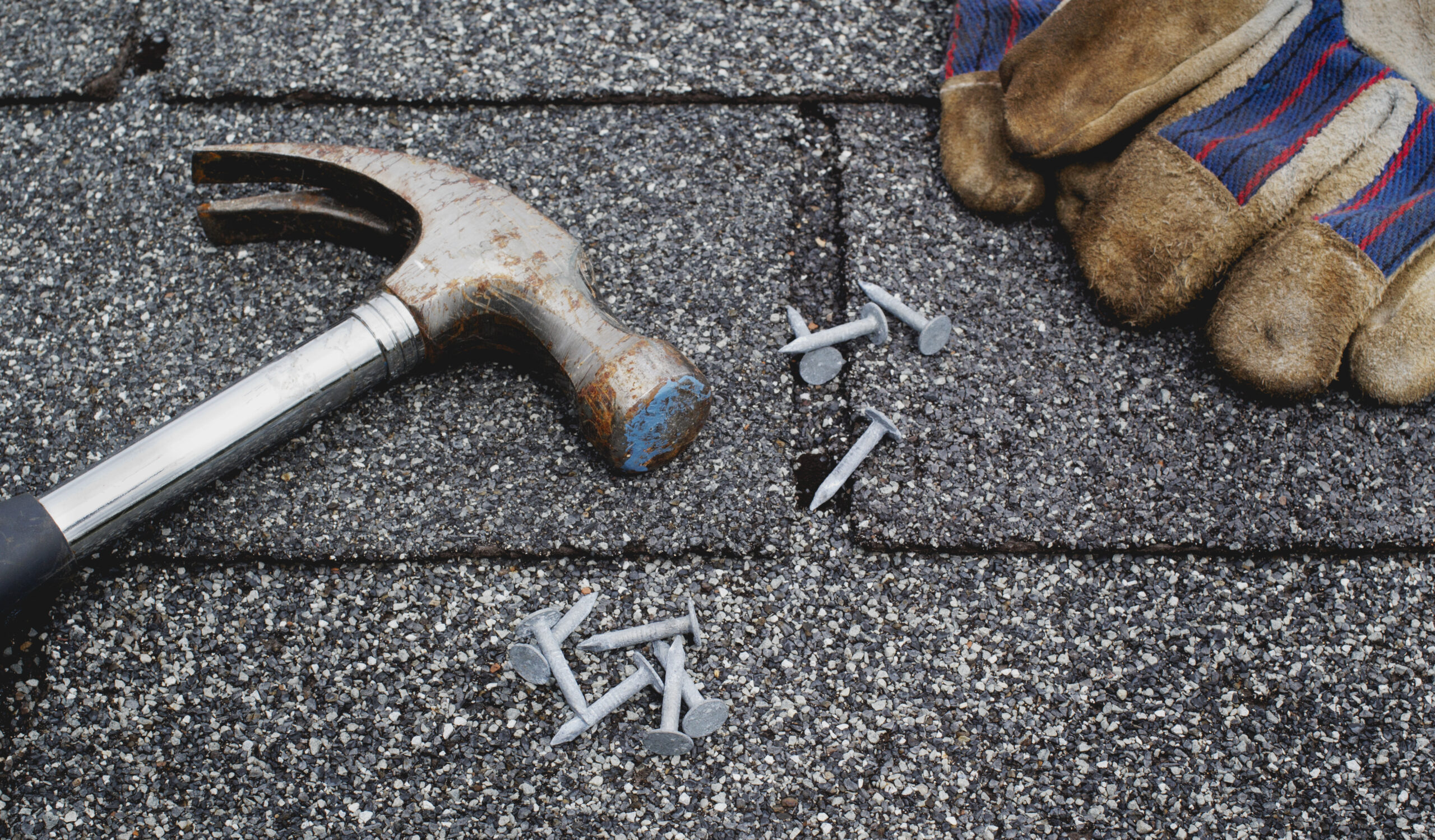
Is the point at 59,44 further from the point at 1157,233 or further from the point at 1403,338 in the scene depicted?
the point at 1403,338

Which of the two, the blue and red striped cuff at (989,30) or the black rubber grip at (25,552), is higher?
the blue and red striped cuff at (989,30)

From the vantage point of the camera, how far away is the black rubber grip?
4.76 feet

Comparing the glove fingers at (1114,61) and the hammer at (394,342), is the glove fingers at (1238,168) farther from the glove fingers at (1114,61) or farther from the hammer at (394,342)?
the hammer at (394,342)

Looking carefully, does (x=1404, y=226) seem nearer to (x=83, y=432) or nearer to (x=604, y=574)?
(x=604, y=574)

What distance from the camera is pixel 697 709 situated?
152 centimetres

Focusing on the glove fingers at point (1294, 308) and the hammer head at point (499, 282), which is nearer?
the hammer head at point (499, 282)

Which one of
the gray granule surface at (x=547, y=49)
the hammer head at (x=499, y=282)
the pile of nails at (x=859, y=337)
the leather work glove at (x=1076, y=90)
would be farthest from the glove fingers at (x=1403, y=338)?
the hammer head at (x=499, y=282)

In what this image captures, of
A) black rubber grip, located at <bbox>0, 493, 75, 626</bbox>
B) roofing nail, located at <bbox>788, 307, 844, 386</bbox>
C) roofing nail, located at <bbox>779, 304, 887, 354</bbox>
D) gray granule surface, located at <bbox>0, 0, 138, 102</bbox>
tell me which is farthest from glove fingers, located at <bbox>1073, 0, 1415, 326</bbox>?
gray granule surface, located at <bbox>0, 0, 138, 102</bbox>

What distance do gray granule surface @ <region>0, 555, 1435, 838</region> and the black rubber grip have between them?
0.74ft

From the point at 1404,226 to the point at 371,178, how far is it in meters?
2.04

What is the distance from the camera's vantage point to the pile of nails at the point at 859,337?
6.04ft

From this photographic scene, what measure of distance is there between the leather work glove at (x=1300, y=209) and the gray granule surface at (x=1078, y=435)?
3.7 inches

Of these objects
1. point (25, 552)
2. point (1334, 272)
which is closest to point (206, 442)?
point (25, 552)

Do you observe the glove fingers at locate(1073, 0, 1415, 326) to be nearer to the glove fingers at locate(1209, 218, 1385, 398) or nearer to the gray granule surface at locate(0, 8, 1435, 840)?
the glove fingers at locate(1209, 218, 1385, 398)
